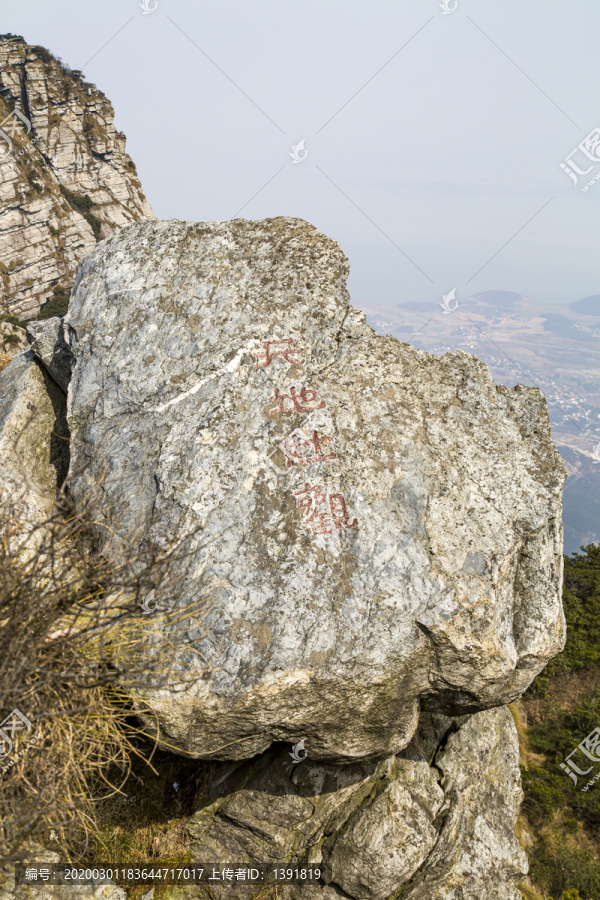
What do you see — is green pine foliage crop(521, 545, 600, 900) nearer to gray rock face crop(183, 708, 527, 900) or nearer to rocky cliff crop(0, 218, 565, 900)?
gray rock face crop(183, 708, 527, 900)

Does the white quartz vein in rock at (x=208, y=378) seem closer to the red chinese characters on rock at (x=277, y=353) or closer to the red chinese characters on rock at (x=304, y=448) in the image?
the red chinese characters on rock at (x=277, y=353)

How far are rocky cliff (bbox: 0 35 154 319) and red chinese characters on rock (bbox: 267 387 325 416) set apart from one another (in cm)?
5417

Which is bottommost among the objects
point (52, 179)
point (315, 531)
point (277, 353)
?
point (315, 531)

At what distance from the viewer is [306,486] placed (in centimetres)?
664

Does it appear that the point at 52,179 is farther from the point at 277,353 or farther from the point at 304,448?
the point at 304,448

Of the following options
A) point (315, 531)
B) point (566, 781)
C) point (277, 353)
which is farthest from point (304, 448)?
point (566, 781)

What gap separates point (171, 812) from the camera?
7.80m

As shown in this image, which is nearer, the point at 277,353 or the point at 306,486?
Answer: the point at 306,486

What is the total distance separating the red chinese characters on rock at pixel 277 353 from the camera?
7230mm

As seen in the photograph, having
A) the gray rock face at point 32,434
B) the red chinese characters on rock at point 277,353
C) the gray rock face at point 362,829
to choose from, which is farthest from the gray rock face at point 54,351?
the gray rock face at point 362,829

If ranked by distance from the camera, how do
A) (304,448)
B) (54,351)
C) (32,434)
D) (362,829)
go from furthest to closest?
(54,351) < (32,434) < (362,829) < (304,448)

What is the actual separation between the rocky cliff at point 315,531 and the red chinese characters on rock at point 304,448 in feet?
0.08

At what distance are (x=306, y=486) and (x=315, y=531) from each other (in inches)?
22.3

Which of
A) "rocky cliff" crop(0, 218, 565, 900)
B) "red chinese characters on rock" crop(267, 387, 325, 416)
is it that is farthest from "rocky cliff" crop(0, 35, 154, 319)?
"red chinese characters on rock" crop(267, 387, 325, 416)
